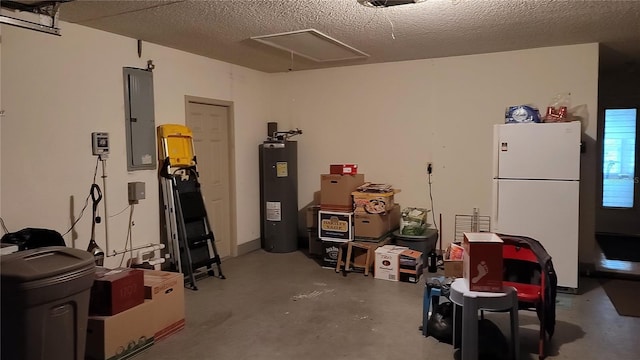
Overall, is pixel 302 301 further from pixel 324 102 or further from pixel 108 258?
pixel 324 102

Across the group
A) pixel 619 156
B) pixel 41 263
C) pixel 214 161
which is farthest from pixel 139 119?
pixel 619 156

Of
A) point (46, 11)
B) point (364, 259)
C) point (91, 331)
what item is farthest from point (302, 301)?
point (46, 11)

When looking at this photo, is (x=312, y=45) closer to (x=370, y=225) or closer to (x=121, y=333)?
(x=370, y=225)

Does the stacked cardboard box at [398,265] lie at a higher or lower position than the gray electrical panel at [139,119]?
lower

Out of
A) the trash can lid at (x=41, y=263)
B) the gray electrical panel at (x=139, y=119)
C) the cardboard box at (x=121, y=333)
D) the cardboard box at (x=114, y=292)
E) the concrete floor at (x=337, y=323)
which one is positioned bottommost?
the concrete floor at (x=337, y=323)

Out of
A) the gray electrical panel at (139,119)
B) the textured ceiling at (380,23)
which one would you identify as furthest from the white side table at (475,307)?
the gray electrical panel at (139,119)

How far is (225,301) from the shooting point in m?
4.16

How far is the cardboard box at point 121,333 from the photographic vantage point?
2.92m

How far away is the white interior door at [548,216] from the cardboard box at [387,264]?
3.42ft

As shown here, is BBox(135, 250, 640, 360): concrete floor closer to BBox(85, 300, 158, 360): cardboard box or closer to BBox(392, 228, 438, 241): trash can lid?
BBox(85, 300, 158, 360): cardboard box

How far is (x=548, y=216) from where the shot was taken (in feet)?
13.8

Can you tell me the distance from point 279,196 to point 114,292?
10.0 ft

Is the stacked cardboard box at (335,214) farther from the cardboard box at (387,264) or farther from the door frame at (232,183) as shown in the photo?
the door frame at (232,183)

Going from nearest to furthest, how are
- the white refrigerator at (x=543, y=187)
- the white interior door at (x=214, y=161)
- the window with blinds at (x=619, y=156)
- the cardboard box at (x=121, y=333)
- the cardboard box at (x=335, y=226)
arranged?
the cardboard box at (x=121, y=333) < the white refrigerator at (x=543, y=187) < the cardboard box at (x=335, y=226) < the white interior door at (x=214, y=161) < the window with blinds at (x=619, y=156)
